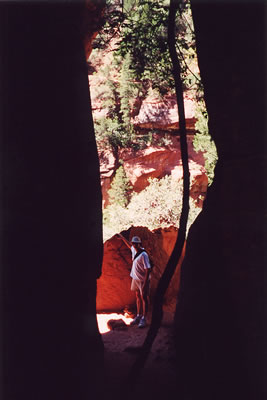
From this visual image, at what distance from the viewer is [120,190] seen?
64.2 feet

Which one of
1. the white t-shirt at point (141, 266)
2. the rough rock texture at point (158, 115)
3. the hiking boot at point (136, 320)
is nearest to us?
the white t-shirt at point (141, 266)

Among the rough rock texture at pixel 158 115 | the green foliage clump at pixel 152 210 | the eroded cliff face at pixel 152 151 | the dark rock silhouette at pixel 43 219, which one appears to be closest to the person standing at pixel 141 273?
the dark rock silhouette at pixel 43 219

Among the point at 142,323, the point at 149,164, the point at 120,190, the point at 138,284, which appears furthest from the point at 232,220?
the point at 149,164

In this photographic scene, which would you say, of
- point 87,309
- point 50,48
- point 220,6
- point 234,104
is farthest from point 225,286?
point 50,48

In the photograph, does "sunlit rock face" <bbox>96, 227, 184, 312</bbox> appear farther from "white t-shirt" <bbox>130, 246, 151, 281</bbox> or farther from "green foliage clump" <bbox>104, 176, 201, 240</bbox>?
"green foliage clump" <bbox>104, 176, 201, 240</bbox>

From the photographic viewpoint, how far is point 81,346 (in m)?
4.12

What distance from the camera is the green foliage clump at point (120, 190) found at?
63.9 ft

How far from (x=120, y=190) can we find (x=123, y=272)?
11.6 meters

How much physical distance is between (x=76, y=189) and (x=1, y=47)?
6.74 ft

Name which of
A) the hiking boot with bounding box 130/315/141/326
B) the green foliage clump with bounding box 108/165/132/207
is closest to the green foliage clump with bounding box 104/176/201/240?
the green foliage clump with bounding box 108/165/132/207

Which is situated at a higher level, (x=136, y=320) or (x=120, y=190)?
(x=120, y=190)

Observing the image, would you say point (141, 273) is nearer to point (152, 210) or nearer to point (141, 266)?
point (141, 266)

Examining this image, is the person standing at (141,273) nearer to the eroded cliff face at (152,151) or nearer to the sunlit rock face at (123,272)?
the sunlit rock face at (123,272)

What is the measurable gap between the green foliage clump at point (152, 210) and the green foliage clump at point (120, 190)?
0.55 meters
